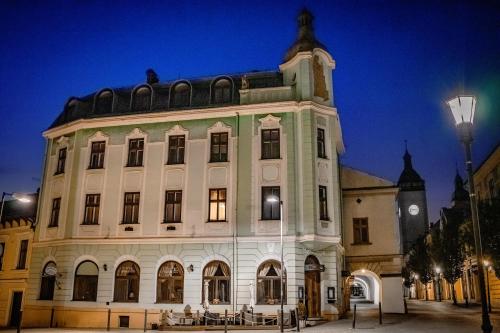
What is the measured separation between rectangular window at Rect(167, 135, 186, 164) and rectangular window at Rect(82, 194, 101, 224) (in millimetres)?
5193

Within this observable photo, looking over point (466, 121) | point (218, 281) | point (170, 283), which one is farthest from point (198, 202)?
point (466, 121)

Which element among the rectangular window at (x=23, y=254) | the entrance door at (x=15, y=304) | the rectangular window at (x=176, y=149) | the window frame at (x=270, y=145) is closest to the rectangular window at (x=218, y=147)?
the rectangular window at (x=176, y=149)

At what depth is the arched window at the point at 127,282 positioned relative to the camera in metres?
27.4

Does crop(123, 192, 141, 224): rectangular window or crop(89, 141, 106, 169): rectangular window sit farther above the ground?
crop(89, 141, 106, 169): rectangular window

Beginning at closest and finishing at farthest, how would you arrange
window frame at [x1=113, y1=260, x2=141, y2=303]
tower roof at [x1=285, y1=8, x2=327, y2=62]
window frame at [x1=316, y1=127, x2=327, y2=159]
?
window frame at [x1=113, y1=260, x2=141, y2=303] → window frame at [x1=316, y1=127, x2=327, y2=159] → tower roof at [x1=285, y1=8, x2=327, y2=62]

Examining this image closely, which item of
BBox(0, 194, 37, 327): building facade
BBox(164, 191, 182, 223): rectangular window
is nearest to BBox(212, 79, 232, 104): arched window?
BBox(164, 191, 182, 223): rectangular window

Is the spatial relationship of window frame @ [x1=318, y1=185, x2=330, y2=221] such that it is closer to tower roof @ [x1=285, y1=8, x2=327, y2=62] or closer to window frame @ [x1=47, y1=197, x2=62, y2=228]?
tower roof @ [x1=285, y1=8, x2=327, y2=62]

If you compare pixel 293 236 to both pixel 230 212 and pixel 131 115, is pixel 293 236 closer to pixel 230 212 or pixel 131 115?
pixel 230 212

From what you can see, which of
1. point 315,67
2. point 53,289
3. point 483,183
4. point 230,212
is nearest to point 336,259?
point 230,212

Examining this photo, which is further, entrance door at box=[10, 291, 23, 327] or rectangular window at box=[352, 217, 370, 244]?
rectangular window at box=[352, 217, 370, 244]

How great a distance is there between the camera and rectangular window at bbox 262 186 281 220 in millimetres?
26625

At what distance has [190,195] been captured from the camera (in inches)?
1104

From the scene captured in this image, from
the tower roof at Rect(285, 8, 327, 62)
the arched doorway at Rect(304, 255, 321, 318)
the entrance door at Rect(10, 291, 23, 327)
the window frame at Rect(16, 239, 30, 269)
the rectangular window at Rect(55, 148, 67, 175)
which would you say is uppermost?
the tower roof at Rect(285, 8, 327, 62)

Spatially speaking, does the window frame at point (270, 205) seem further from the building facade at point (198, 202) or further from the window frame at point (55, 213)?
the window frame at point (55, 213)
